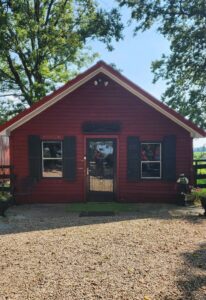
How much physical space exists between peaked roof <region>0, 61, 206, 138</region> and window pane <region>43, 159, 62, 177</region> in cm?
180

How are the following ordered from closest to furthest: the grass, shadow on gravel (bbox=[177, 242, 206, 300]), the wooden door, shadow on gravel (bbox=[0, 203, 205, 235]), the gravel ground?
shadow on gravel (bbox=[177, 242, 206, 300])
the gravel ground
shadow on gravel (bbox=[0, 203, 205, 235])
the grass
the wooden door

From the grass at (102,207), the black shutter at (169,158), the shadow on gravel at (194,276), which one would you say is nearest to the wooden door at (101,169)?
the grass at (102,207)

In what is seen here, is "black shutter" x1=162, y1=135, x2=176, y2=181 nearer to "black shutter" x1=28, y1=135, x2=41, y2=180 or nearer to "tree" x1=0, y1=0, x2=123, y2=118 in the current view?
"black shutter" x1=28, y1=135, x2=41, y2=180

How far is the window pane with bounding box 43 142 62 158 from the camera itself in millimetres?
11188

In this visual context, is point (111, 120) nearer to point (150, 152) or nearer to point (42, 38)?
point (150, 152)

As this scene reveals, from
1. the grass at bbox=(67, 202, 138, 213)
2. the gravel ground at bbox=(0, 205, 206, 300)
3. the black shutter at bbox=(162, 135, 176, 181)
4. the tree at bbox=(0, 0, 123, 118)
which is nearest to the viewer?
the gravel ground at bbox=(0, 205, 206, 300)

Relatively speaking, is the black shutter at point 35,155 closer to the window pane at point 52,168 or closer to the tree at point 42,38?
the window pane at point 52,168

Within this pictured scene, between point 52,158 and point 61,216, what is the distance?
2749mm

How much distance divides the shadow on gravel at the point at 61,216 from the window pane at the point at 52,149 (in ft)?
6.38

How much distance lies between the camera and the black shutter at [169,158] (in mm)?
10992

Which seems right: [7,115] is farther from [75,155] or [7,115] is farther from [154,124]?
[154,124]

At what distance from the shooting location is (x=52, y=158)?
11164 mm

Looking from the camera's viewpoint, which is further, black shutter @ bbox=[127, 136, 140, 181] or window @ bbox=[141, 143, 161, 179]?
window @ bbox=[141, 143, 161, 179]

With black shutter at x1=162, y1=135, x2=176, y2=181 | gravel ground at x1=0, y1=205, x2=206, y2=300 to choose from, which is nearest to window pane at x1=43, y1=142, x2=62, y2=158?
gravel ground at x1=0, y1=205, x2=206, y2=300
